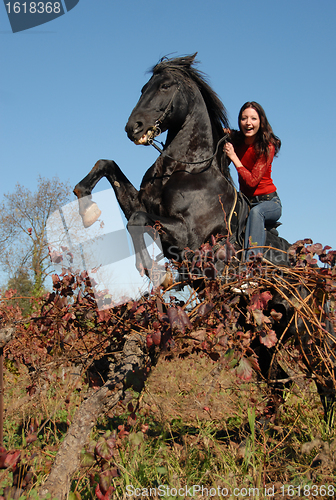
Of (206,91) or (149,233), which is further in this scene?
(206,91)

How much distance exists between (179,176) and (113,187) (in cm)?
67

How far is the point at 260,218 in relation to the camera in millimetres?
3879

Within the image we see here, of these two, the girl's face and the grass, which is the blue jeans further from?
the grass

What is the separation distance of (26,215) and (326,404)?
21.0 m

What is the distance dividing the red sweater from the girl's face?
0.15 meters

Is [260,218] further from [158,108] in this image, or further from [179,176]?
[158,108]

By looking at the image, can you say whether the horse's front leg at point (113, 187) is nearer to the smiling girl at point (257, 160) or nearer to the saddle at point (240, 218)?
the saddle at point (240, 218)

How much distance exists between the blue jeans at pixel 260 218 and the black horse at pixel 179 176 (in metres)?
0.10

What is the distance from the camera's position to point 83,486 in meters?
2.41

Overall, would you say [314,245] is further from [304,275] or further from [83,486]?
[83,486]

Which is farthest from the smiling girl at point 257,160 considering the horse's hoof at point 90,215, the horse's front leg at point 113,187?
the horse's hoof at point 90,215

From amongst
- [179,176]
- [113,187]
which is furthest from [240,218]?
[113,187]

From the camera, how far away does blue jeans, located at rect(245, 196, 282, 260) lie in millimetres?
3834

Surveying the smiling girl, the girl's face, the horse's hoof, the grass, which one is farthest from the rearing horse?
the grass
